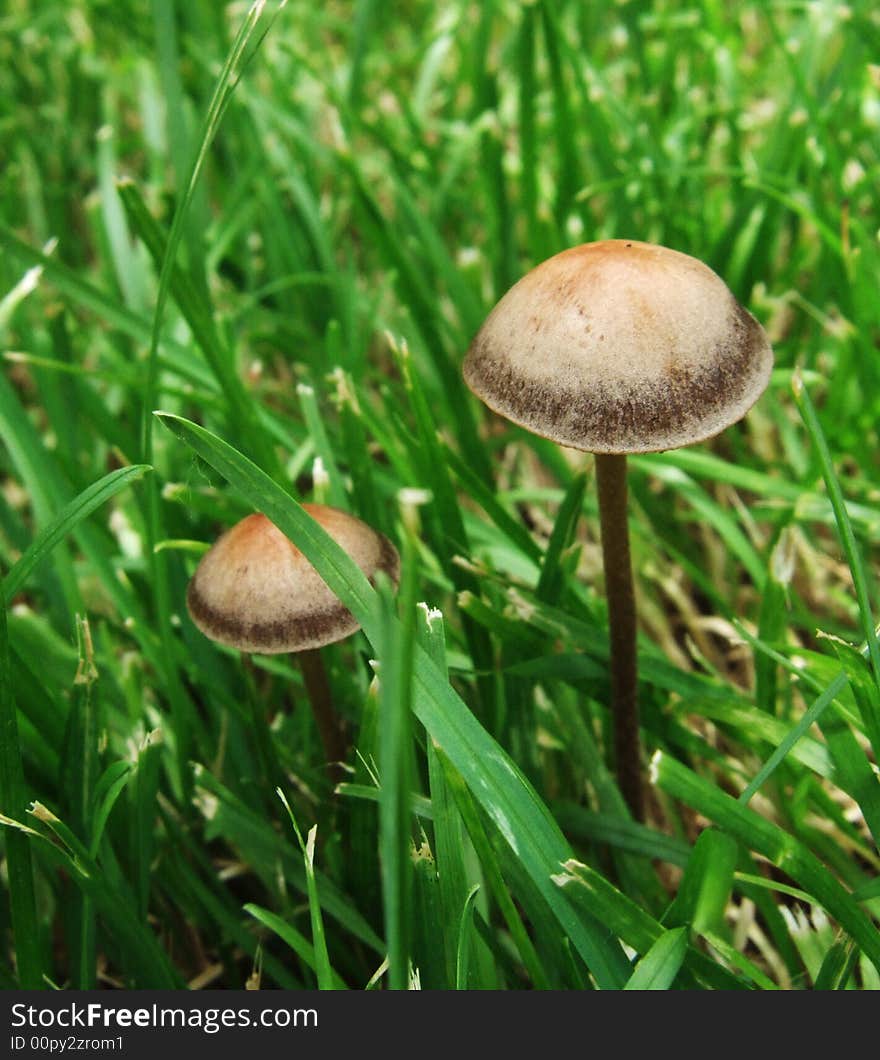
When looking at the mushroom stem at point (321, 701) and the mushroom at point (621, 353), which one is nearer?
the mushroom at point (621, 353)

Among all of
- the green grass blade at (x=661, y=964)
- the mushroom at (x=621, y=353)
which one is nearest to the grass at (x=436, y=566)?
the green grass blade at (x=661, y=964)

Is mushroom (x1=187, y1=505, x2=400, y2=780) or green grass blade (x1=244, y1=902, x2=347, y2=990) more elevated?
mushroom (x1=187, y1=505, x2=400, y2=780)

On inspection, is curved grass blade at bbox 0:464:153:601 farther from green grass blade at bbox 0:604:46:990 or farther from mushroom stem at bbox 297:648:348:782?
mushroom stem at bbox 297:648:348:782

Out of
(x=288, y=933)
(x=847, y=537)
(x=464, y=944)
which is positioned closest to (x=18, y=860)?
(x=288, y=933)

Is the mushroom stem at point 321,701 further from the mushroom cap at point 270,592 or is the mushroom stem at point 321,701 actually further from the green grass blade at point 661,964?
the green grass blade at point 661,964

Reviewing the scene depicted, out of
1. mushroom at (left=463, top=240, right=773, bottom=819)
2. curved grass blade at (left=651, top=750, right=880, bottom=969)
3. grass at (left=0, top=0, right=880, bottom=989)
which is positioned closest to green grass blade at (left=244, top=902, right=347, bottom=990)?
grass at (left=0, top=0, right=880, bottom=989)

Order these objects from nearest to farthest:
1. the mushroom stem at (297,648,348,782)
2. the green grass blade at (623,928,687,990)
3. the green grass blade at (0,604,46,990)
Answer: the green grass blade at (623,928,687,990), the green grass blade at (0,604,46,990), the mushroom stem at (297,648,348,782)
